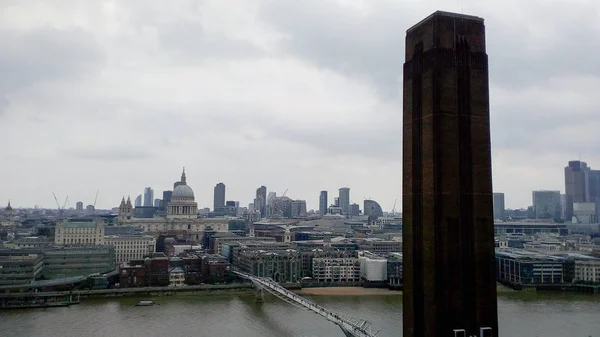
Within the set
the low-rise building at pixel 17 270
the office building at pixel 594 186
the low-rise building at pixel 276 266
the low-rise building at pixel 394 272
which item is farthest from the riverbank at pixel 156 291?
the office building at pixel 594 186

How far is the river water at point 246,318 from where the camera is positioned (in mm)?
30547

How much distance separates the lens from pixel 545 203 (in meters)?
177

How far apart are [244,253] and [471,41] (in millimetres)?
47212

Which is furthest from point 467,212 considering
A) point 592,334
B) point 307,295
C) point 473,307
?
point 307,295

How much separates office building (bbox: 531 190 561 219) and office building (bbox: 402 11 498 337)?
171119mm

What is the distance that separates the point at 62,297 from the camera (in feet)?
144

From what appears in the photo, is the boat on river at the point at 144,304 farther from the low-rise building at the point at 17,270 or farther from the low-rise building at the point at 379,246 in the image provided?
the low-rise building at the point at 379,246

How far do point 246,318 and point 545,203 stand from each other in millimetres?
163319

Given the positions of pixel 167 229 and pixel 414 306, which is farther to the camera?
pixel 167 229

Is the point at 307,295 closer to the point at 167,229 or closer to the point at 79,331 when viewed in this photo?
the point at 79,331

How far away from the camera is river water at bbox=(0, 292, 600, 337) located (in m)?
30.5

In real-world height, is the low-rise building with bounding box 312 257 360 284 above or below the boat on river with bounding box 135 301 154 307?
above

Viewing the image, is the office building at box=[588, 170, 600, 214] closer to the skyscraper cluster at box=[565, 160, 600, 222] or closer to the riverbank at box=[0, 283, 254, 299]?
the skyscraper cluster at box=[565, 160, 600, 222]

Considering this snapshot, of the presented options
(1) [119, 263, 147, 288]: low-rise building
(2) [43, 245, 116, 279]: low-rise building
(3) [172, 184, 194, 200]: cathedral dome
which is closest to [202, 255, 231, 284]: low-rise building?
(1) [119, 263, 147, 288]: low-rise building
